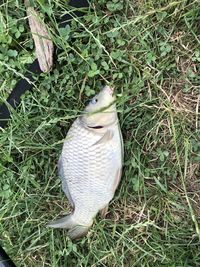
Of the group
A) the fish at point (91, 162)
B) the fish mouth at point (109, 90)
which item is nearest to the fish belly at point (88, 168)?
the fish at point (91, 162)

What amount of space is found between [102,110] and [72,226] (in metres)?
0.54

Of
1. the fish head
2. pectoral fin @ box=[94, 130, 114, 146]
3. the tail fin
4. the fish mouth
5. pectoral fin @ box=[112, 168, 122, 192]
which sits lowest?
the tail fin

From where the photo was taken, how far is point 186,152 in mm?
2303

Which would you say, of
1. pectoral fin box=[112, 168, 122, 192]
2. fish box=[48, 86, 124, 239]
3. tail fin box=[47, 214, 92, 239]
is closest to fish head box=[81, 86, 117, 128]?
fish box=[48, 86, 124, 239]

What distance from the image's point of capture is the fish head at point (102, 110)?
7.22ft

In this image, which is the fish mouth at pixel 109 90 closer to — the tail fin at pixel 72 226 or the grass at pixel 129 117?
the grass at pixel 129 117

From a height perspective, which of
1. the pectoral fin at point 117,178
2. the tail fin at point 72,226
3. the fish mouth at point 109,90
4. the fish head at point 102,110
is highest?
the fish mouth at point 109,90

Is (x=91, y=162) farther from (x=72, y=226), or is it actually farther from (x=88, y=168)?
(x=72, y=226)

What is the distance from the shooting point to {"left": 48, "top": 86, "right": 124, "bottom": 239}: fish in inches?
87.5

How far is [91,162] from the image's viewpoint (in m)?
2.28

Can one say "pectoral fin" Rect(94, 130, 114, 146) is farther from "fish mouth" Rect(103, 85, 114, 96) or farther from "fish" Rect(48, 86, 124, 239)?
"fish mouth" Rect(103, 85, 114, 96)

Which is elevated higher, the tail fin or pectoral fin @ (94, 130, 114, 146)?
pectoral fin @ (94, 130, 114, 146)

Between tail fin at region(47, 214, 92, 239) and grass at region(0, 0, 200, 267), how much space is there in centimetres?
5

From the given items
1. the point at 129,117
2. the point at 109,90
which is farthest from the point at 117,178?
the point at 109,90
